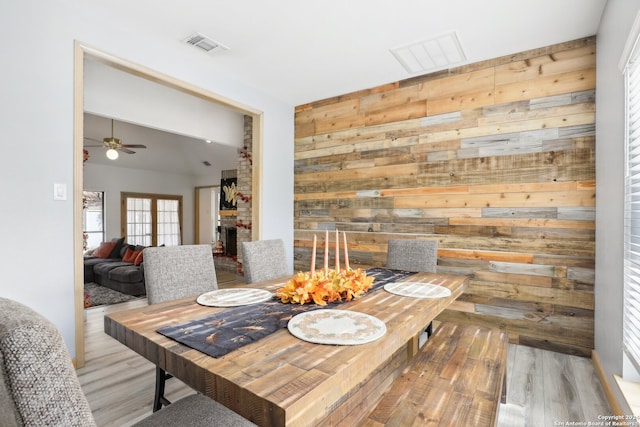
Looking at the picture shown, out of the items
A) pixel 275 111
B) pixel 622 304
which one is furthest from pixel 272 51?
pixel 622 304

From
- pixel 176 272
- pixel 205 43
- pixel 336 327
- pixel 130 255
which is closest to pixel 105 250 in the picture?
pixel 130 255

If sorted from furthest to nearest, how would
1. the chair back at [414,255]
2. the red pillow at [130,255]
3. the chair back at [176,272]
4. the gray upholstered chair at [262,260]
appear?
the red pillow at [130,255] < the chair back at [414,255] < the gray upholstered chair at [262,260] < the chair back at [176,272]

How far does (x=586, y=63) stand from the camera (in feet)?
8.98

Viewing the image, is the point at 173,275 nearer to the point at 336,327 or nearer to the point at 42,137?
the point at 336,327

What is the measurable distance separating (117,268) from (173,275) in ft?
13.9

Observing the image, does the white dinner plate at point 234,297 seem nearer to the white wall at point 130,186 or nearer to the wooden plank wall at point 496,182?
the wooden plank wall at point 496,182

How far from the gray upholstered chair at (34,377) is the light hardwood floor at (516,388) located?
1640 millimetres

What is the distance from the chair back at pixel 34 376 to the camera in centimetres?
48

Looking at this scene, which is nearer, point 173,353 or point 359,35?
point 173,353

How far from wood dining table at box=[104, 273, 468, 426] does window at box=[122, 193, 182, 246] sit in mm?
8096

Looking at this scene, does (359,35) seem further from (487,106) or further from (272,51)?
(487,106)

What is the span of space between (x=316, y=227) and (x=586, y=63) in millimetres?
3072

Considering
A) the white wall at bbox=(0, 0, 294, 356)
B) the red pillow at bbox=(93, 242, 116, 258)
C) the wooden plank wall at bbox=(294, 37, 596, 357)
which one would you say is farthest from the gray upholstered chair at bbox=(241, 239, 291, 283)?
the red pillow at bbox=(93, 242, 116, 258)

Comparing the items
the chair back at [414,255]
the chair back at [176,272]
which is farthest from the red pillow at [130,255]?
the chair back at [414,255]
